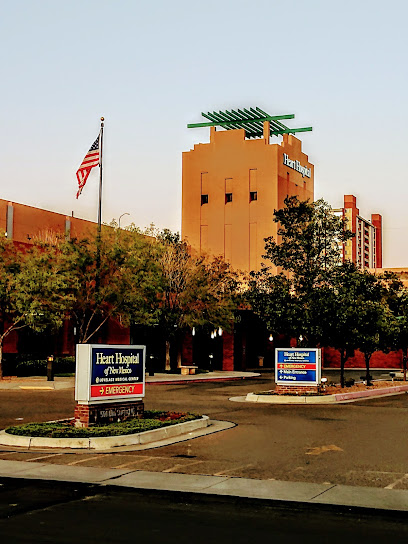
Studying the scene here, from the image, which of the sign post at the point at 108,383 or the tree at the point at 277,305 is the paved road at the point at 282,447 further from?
the tree at the point at 277,305

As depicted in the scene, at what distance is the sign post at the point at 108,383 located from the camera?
16844 mm

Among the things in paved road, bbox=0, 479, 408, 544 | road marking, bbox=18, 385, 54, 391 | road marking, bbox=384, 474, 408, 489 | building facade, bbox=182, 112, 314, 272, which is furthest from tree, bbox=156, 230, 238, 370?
building facade, bbox=182, 112, 314, 272

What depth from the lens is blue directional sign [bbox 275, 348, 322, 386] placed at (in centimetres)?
2816

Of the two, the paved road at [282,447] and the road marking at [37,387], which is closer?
the paved road at [282,447]

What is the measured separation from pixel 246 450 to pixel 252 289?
16420 millimetres

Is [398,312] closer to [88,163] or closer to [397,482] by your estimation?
[88,163]

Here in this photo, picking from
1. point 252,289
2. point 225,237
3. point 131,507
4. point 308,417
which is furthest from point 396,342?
point 225,237

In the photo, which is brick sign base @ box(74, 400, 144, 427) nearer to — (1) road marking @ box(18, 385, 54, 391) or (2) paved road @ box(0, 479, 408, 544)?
(2) paved road @ box(0, 479, 408, 544)

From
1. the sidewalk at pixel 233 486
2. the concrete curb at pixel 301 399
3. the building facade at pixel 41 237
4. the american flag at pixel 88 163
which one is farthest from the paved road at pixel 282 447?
the building facade at pixel 41 237

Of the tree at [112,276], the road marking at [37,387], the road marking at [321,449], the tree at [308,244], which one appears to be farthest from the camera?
the tree at [112,276]

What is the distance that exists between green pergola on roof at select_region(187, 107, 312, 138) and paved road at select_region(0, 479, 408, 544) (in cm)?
9741

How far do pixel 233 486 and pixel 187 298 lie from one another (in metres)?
37.7

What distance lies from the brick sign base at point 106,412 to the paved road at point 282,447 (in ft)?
7.02

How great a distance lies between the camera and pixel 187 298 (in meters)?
49.0
